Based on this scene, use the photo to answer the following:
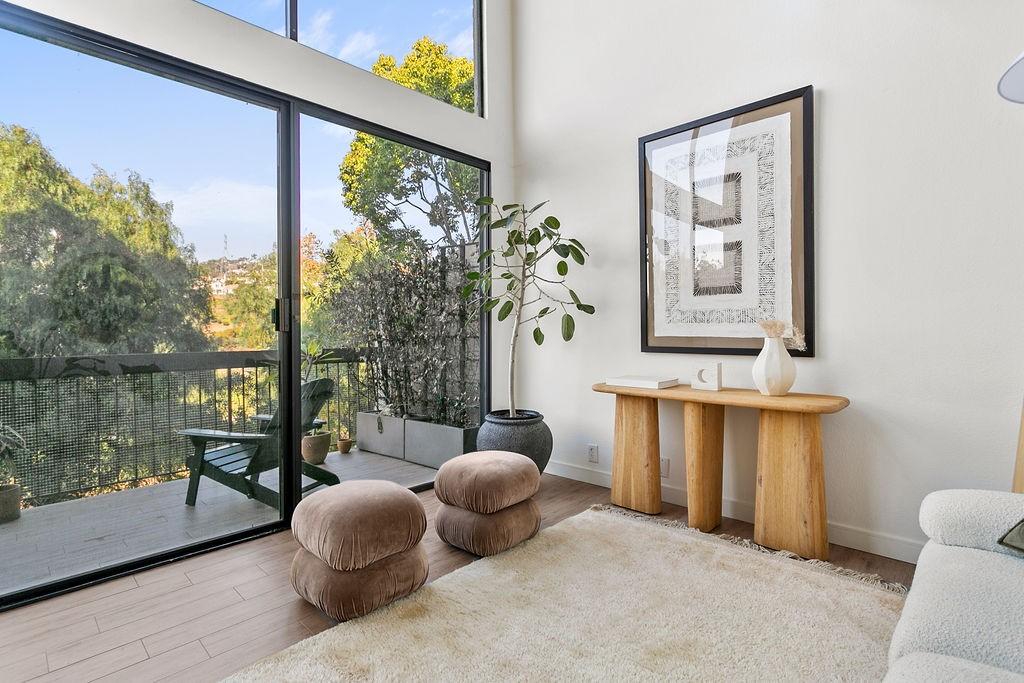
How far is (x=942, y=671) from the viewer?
0.94 metres

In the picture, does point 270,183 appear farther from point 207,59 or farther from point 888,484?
point 888,484

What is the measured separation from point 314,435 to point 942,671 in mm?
2660

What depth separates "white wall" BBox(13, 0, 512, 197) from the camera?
88.0 inches

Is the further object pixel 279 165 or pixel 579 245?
pixel 579 245

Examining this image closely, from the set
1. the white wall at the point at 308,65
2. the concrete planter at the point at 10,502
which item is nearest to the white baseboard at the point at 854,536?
the white wall at the point at 308,65

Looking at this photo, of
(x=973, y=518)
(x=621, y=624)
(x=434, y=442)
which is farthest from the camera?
(x=434, y=442)

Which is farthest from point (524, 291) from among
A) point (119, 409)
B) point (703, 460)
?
point (119, 409)

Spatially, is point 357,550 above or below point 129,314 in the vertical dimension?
below

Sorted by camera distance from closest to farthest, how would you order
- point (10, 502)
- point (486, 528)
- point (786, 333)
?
point (10, 502)
point (486, 528)
point (786, 333)

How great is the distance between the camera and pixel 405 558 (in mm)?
2006

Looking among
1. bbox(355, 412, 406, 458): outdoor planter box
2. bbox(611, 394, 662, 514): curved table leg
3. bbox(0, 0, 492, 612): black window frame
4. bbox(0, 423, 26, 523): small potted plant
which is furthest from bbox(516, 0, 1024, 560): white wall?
bbox(0, 423, 26, 523): small potted plant

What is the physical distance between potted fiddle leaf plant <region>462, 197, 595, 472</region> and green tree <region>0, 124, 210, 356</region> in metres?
1.56

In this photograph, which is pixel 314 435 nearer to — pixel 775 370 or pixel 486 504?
pixel 486 504

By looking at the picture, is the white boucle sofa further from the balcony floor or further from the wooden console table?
the balcony floor
